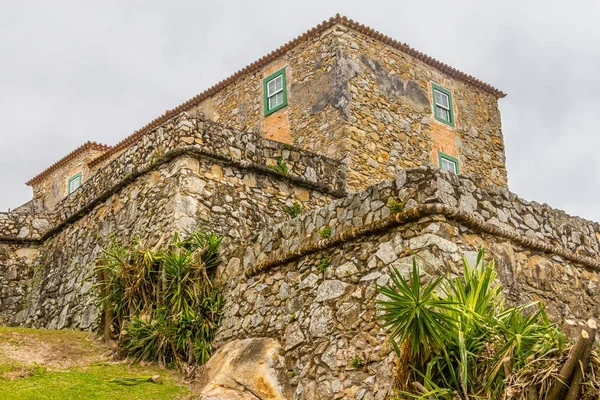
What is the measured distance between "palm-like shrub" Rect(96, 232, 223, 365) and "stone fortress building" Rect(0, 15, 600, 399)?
402mm

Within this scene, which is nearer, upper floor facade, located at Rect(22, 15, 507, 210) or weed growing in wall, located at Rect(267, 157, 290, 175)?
weed growing in wall, located at Rect(267, 157, 290, 175)

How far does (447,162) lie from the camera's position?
18.5m

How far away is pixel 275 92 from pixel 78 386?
34.5 feet

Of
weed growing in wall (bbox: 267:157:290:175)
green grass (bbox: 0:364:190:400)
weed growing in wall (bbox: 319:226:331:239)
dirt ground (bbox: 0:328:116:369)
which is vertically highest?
weed growing in wall (bbox: 267:157:290:175)

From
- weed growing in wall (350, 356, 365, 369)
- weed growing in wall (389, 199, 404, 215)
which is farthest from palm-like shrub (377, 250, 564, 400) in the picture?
weed growing in wall (389, 199, 404, 215)

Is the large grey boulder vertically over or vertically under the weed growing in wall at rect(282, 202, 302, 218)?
under

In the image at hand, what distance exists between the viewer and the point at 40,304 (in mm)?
15961

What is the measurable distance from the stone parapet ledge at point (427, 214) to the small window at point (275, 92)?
25.1 feet

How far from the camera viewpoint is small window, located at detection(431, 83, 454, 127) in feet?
61.7

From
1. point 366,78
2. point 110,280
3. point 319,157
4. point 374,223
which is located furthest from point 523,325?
point 366,78

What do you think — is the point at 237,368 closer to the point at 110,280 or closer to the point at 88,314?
the point at 110,280

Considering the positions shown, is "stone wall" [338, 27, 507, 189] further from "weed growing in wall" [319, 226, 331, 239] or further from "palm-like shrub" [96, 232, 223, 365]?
"weed growing in wall" [319, 226, 331, 239]

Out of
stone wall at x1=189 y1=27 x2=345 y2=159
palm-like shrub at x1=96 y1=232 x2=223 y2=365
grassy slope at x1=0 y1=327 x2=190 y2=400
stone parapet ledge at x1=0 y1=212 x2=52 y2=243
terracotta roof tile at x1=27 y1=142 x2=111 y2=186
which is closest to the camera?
grassy slope at x1=0 y1=327 x2=190 y2=400

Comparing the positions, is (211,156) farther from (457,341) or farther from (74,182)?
(74,182)
